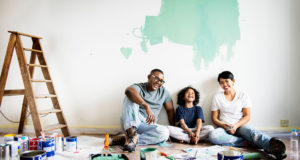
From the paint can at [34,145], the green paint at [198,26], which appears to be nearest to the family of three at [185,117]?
the green paint at [198,26]

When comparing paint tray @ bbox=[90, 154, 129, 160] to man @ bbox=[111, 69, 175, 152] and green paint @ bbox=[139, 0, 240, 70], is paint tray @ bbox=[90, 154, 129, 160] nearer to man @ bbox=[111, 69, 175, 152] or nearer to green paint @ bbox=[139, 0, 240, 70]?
man @ bbox=[111, 69, 175, 152]

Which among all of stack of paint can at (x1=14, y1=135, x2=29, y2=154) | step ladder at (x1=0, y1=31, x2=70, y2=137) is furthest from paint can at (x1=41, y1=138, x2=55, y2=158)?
step ladder at (x1=0, y1=31, x2=70, y2=137)

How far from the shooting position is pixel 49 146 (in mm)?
1706

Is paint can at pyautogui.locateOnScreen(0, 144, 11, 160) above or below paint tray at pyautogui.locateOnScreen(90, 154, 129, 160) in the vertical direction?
above

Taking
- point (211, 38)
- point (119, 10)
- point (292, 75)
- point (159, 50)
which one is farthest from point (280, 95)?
point (119, 10)

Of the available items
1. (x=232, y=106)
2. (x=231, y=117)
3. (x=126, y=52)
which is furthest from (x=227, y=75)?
(x=126, y=52)

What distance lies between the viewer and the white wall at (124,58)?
111 inches

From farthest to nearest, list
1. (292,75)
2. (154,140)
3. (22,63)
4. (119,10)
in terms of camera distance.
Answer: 1. (119,10)
2. (292,75)
3. (22,63)
4. (154,140)

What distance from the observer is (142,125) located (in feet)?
8.18

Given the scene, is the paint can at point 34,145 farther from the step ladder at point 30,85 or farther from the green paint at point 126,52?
the green paint at point 126,52

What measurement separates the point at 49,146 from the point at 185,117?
1590 mm

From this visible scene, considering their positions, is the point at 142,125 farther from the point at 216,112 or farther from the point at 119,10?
the point at 119,10

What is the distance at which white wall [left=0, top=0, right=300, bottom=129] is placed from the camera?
2.81 metres

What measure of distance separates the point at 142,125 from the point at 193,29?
142 cm
